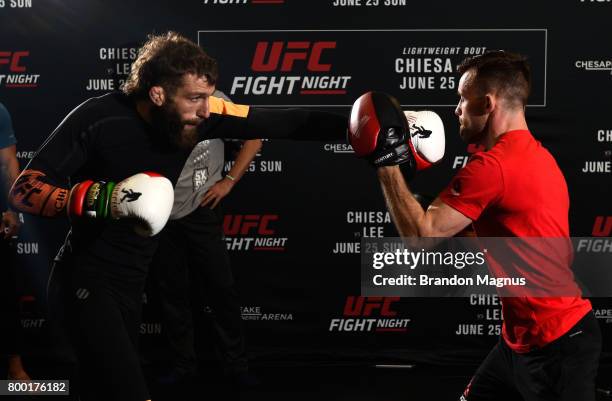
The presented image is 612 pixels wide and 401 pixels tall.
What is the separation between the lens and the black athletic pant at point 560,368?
187 centimetres

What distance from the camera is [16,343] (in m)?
3.55

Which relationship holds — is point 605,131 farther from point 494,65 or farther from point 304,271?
point 494,65

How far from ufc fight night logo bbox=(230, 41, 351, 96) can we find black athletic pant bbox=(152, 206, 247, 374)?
2.50 feet

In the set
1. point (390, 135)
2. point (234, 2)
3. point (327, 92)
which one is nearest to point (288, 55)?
point (327, 92)

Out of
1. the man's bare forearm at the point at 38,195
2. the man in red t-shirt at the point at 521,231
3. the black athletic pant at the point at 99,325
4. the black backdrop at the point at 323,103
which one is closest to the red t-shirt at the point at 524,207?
the man in red t-shirt at the point at 521,231

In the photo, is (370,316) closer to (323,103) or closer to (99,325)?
(323,103)

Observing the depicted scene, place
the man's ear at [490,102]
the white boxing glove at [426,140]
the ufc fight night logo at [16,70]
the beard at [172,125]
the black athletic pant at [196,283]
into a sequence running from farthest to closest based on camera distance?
the ufc fight night logo at [16,70]
the black athletic pant at [196,283]
the white boxing glove at [426,140]
the beard at [172,125]
the man's ear at [490,102]

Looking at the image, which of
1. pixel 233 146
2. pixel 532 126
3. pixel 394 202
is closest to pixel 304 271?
pixel 233 146

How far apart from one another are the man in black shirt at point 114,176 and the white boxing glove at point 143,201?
0.15 ft

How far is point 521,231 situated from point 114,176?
1224 millimetres

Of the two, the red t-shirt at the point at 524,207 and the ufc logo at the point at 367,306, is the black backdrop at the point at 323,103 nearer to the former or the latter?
the ufc logo at the point at 367,306

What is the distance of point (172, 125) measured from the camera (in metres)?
2.31

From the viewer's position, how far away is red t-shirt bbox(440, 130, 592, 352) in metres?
1.95

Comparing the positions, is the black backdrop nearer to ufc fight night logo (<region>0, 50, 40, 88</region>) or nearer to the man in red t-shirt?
ufc fight night logo (<region>0, 50, 40, 88</region>)
